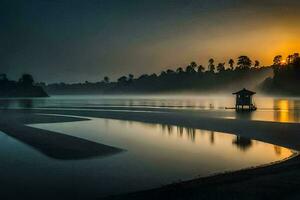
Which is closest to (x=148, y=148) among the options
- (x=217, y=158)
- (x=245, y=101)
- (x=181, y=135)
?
(x=217, y=158)

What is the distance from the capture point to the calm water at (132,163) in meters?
13.1

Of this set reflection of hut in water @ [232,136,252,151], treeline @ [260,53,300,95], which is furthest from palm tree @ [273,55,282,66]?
reflection of hut in water @ [232,136,252,151]

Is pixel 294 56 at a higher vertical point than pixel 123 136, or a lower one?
higher

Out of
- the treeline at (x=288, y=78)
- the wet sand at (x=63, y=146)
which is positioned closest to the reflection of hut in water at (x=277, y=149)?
the wet sand at (x=63, y=146)

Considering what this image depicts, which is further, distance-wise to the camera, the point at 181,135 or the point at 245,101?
the point at 245,101

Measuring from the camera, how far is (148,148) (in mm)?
22078

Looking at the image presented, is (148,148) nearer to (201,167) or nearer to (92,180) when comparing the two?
(201,167)

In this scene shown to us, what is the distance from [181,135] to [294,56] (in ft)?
523

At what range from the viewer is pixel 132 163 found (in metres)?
17.1

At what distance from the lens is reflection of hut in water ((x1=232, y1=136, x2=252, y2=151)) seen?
72.6 ft

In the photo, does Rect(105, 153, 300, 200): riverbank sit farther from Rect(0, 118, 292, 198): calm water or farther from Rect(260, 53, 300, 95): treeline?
Rect(260, 53, 300, 95): treeline

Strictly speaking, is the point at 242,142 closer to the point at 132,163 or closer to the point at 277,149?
the point at 277,149

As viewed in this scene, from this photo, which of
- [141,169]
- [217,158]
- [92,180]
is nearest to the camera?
[92,180]

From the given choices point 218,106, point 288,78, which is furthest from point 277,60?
point 218,106
